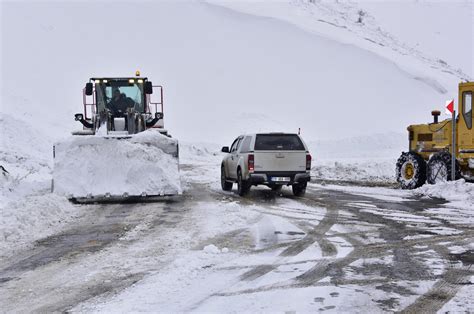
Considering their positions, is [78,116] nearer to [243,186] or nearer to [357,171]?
[243,186]

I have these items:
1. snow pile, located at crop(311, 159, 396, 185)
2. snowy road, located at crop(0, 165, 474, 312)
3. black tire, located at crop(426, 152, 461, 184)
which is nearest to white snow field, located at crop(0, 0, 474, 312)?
snowy road, located at crop(0, 165, 474, 312)

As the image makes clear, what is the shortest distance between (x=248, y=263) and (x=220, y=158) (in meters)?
29.5

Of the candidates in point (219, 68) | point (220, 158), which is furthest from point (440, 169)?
point (219, 68)

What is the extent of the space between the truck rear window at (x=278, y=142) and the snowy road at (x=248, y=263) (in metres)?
3.00

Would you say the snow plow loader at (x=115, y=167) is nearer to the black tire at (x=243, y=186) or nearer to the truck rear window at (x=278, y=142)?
the black tire at (x=243, y=186)

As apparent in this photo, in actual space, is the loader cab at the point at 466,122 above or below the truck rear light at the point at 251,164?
above

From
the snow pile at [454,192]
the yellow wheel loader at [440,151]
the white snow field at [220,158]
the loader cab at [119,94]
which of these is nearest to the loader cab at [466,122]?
the yellow wheel loader at [440,151]

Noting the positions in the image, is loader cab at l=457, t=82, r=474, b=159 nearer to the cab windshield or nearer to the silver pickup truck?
the silver pickup truck

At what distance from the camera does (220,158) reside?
3612cm

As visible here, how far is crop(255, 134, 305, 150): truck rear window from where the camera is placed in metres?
14.1

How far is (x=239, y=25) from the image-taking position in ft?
170

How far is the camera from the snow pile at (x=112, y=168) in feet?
40.5

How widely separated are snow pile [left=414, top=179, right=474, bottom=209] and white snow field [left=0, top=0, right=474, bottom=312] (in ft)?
0.25

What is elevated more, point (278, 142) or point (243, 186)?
point (278, 142)
